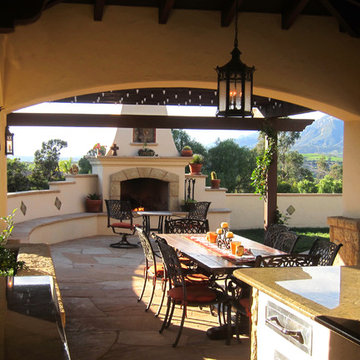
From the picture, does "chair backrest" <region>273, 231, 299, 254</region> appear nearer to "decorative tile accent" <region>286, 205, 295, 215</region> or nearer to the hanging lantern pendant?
the hanging lantern pendant

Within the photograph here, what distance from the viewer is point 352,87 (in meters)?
6.14

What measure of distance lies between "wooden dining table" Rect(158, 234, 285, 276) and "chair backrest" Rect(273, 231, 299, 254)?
32 centimetres

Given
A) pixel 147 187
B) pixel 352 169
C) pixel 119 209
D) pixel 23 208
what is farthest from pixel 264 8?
pixel 147 187

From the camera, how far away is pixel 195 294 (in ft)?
15.1

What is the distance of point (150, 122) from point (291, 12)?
381 centimetres

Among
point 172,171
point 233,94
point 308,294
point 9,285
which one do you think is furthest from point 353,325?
point 172,171

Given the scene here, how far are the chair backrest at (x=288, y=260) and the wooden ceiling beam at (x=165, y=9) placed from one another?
2930 mm

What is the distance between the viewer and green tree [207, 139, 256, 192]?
21188 millimetres

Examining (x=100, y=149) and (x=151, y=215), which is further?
(x=100, y=149)

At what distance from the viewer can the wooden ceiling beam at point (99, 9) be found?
5432mm

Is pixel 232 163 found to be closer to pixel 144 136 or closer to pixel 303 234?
pixel 303 234

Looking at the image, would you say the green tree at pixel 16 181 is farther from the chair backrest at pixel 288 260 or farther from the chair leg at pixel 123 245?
the chair backrest at pixel 288 260

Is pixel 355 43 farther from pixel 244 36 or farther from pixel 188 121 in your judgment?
pixel 188 121

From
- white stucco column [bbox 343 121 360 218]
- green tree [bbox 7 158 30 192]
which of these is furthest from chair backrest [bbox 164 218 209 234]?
green tree [bbox 7 158 30 192]
